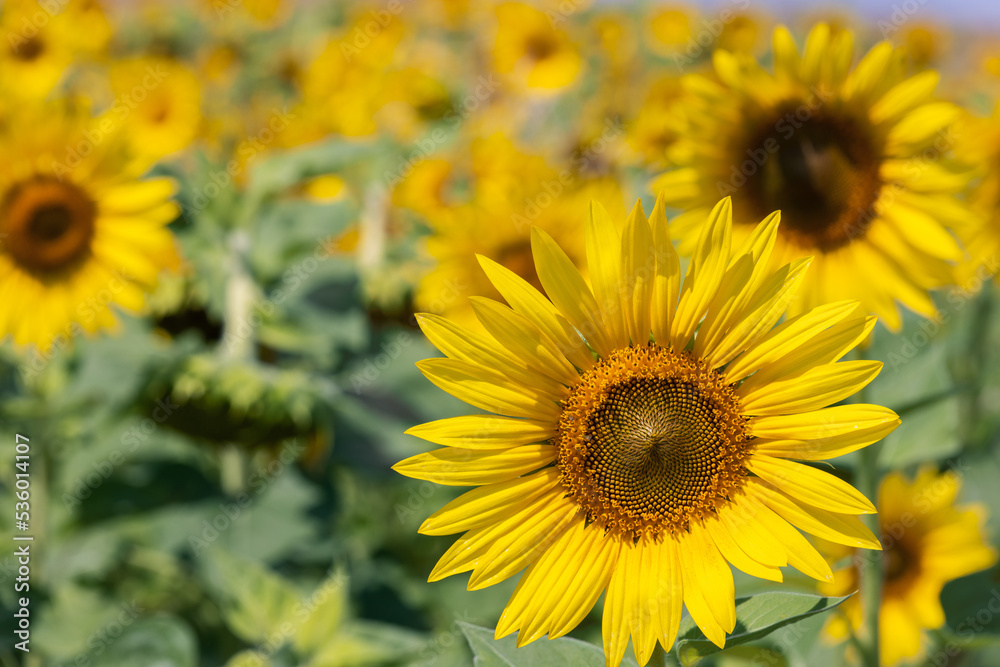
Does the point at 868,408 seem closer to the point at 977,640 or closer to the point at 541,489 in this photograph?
the point at 541,489

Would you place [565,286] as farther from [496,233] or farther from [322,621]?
[496,233]

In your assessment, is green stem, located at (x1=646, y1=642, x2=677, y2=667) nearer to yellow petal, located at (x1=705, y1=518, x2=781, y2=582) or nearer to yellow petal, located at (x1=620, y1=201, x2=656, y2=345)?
yellow petal, located at (x1=705, y1=518, x2=781, y2=582)

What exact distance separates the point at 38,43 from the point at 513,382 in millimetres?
3972

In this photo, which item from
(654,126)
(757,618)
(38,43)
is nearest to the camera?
(757,618)

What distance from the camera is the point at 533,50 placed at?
468 centimetres

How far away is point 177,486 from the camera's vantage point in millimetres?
2371

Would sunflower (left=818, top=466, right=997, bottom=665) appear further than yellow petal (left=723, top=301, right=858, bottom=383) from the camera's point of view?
Yes

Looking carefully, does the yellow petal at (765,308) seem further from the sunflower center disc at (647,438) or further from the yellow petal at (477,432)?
the yellow petal at (477,432)

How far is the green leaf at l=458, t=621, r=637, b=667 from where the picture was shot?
2.97 feet

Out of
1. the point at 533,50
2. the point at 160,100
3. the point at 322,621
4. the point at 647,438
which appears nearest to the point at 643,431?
the point at 647,438

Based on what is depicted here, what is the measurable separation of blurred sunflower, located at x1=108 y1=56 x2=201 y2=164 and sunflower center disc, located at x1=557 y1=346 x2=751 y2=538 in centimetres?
302

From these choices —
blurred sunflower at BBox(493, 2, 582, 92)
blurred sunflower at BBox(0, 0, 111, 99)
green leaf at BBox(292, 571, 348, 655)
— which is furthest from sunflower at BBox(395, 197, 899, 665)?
blurred sunflower at BBox(493, 2, 582, 92)

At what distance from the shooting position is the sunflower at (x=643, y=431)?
0.90 meters

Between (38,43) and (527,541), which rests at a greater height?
(38,43)
